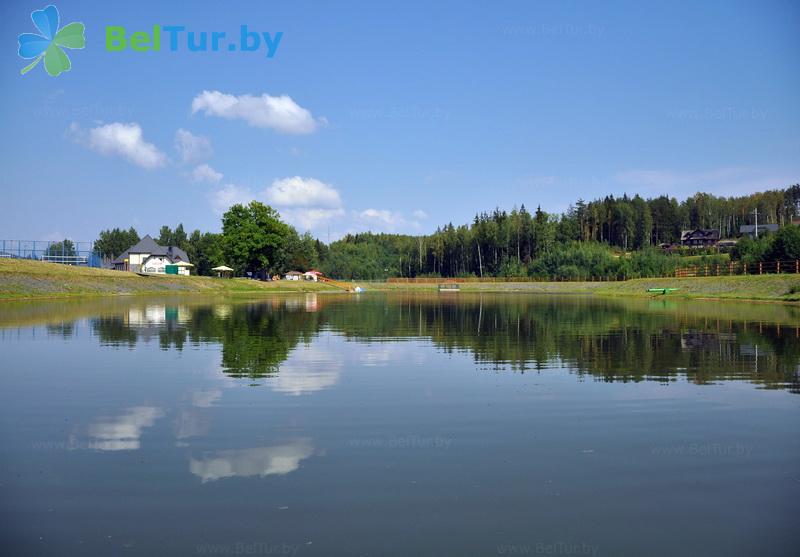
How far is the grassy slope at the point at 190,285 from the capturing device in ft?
194

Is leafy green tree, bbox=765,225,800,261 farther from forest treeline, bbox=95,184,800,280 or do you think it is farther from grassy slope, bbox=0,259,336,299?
grassy slope, bbox=0,259,336,299

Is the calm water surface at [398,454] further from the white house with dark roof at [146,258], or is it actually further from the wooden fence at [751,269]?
the white house with dark roof at [146,258]

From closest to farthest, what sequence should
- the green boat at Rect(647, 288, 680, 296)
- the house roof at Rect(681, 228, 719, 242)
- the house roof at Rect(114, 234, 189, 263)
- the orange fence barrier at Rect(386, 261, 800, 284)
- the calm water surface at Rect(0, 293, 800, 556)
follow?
the calm water surface at Rect(0, 293, 800, 556) < the orange fence barrier at Rect(386, 261, 800, 284) < the green boat at Rect(647, 288, 680, 296) < the house roof at Rect(114, 234, 189, 263) < the house roof at Rect(681, 228, 719, 242)

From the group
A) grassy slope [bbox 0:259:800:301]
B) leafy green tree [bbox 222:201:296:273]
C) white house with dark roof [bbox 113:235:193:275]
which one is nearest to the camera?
grassy slope [bbox 0:259:800:301]

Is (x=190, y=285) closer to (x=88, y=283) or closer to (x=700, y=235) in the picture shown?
(x=88, y=283)

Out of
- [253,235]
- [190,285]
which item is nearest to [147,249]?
[253,235]

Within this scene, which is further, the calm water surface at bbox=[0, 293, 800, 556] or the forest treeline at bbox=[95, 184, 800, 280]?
the forest treeline at bbox=[95, 184, 800, 280]

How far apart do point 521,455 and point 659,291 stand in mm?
76815

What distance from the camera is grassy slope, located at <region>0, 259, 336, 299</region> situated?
192 ft

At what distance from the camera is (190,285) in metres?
85.4

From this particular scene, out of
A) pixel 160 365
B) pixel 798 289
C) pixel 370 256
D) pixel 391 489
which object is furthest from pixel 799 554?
pixel 370 256

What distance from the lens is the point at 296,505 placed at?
317 inches

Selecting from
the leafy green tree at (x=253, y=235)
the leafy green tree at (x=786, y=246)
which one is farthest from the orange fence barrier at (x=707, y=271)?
the leafy green tree at (x=253, y=235)

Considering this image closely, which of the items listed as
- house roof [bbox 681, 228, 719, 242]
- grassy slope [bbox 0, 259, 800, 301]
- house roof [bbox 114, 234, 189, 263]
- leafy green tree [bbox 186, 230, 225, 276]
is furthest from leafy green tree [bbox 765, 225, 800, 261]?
leafy green tree [bbox 186, 230, 225, 276]
